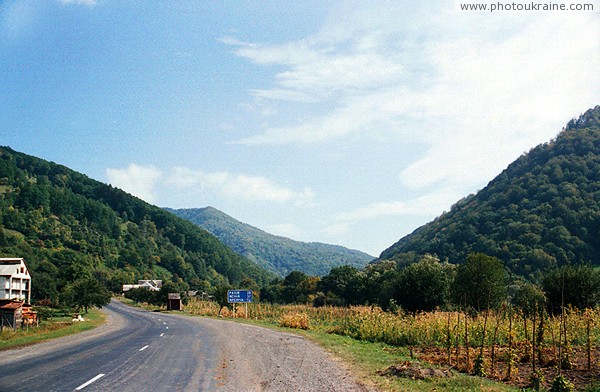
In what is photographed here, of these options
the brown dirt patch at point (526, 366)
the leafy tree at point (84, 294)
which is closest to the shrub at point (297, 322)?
the brown dirt patch at point (526, 366)

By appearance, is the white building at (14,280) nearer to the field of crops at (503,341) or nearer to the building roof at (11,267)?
the building roof at (11,267)

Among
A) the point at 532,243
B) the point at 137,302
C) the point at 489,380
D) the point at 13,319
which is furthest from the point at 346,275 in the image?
the point at 489,380

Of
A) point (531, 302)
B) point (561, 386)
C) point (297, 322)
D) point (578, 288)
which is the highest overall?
point (578, 288)

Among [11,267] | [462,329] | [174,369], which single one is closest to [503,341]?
[462,329]

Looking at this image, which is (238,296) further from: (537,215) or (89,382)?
(537,215)

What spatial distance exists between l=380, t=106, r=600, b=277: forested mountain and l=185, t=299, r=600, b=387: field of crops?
66.9 meters

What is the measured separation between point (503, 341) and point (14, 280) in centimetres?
9140

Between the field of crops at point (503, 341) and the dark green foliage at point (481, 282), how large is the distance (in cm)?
2182

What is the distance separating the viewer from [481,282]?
163 feet

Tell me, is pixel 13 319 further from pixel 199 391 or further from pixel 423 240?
pixel 423 240

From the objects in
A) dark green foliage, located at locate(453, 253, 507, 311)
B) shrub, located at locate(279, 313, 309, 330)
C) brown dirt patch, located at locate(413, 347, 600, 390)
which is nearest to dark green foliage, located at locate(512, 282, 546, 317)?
brown dirt patch, located at locate(413, 347, 600, 390)

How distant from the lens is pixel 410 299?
49.6 metres

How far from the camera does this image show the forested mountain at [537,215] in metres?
93.6

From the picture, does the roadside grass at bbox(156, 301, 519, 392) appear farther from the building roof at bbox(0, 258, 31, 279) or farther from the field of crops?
the building roof at bbox(0, 258, 31, 279)
